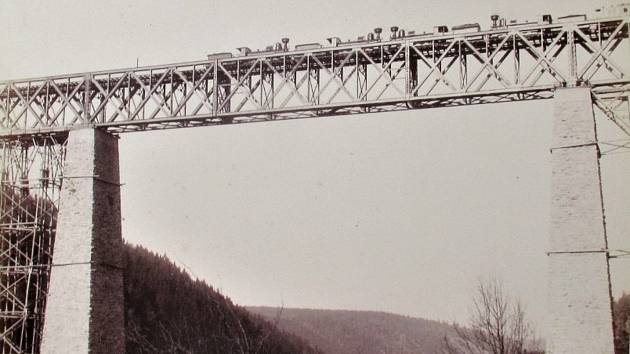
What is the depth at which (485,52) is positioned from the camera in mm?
22266

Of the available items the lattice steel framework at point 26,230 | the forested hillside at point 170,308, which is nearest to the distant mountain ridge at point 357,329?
the forested hillside at point 170,308

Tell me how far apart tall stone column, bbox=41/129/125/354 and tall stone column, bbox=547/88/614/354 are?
13.5m

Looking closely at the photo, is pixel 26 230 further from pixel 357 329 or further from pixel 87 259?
pixel 357 329

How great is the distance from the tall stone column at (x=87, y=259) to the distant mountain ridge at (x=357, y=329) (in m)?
44.5

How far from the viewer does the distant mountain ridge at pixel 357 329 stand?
7050 centimetres

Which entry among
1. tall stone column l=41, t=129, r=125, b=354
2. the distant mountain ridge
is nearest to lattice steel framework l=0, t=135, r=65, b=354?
tall stone column l=41, t=129, r=125, b=354

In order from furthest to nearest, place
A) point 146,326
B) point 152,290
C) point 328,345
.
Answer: point 328,345 → point 152,290 → point 146,326

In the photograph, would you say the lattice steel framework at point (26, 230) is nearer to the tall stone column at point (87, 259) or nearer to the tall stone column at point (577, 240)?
the tall stone column at point (87, 259)

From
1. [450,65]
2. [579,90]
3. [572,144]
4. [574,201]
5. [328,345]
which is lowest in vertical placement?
[328,345]

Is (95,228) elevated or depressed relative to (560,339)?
elevated

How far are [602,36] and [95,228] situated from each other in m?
16.4

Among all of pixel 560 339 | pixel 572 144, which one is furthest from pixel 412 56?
pixel 560 339

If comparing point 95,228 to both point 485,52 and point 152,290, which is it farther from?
point 152,290

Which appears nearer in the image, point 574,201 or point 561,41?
point 574,201
